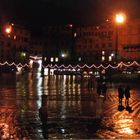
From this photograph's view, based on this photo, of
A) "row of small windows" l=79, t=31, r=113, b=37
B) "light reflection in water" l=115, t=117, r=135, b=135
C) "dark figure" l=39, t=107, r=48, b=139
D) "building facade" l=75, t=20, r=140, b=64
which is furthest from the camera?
"row of small windows" l=79, t=31, r=113, b=37

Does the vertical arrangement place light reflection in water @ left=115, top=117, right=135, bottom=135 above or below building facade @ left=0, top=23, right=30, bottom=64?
below

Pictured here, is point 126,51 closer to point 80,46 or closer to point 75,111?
point 80,46

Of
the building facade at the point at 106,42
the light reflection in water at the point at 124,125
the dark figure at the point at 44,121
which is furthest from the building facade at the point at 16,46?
the light reflection in water at the point at 124,125

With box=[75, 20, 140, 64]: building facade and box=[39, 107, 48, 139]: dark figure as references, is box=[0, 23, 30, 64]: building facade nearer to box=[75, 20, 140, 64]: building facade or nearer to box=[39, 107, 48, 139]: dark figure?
box=[75, 20, 140, 64]: building facade

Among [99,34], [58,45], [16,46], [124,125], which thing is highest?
[99,34]

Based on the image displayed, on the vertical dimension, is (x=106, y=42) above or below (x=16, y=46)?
above

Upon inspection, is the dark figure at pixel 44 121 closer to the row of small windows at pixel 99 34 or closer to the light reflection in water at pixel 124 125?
the light reflection in water at pixel 124 125

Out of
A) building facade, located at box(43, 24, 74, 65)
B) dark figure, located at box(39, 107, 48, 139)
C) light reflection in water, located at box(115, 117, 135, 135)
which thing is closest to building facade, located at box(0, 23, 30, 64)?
building facade, located at box(43, 24, 74, 65)

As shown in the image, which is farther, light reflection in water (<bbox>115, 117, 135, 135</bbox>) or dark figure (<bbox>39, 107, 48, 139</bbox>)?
light reflection in water (<bbox>115, 117, 135, 135</bbox>)

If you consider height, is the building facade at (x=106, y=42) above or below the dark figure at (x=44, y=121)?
above

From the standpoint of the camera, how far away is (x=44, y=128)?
16.5 m

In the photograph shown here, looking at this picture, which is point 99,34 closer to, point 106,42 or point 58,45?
point 106,42

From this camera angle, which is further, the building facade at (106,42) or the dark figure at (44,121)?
the building facade at (106,42)

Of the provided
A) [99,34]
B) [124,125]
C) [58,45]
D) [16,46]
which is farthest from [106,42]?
[124,125]
